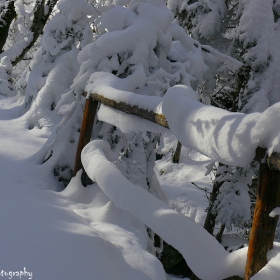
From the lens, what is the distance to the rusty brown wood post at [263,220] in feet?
5.39

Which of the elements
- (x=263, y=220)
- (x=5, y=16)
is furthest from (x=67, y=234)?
(x=5, y=16)

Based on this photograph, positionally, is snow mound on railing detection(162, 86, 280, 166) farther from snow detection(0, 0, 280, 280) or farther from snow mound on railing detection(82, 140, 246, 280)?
snow mound on railing detection(82, 140, 246, 280)

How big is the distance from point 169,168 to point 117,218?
1112cm

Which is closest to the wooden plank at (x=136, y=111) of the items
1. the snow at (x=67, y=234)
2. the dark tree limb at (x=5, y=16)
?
the snow at (x=67, y=234)

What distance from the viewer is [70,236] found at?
2.43 m

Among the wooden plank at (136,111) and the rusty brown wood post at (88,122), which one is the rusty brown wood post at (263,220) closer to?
the wooden plank at (136,111)

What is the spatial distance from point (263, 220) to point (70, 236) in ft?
4.24

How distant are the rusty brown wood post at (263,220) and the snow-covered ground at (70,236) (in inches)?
2.7

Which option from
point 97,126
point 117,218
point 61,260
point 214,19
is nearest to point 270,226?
point 61,260

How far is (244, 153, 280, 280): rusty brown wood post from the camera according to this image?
1644 mm

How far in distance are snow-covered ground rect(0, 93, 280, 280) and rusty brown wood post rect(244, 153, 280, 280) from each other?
67 mm

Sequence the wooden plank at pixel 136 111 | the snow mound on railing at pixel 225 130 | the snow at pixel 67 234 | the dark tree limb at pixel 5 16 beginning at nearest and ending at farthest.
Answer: the snow mound on railing at pixel 225 130
the snow at pixel 67 234
the wooden plank at pixel 136 111
the dark tree limb at pixel 5 16

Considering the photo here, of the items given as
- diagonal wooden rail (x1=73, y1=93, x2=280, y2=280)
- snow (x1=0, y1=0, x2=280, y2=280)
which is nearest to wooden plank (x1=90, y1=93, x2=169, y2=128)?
snow (x1=0, y1=0, x2=280, y2=280)

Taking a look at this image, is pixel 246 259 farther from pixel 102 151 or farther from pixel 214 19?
pixel 214 19
